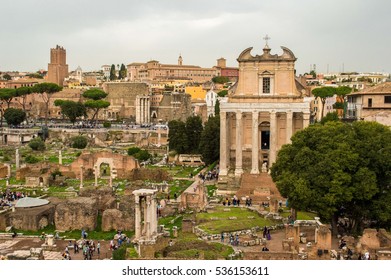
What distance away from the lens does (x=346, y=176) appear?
63.1ft

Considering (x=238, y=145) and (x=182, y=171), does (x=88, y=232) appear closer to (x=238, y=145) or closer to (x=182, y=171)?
(x=238, y=145)

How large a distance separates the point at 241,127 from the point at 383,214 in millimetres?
13473

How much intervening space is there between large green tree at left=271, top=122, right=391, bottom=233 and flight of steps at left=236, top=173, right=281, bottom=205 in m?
6.95

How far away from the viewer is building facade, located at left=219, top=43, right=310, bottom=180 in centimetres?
3103

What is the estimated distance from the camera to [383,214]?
19.1m

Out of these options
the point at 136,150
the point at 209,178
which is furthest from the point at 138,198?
the point at 136,150

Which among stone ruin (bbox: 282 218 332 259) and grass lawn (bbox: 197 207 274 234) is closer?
stone ruin (bbox: 282 218 332 259)

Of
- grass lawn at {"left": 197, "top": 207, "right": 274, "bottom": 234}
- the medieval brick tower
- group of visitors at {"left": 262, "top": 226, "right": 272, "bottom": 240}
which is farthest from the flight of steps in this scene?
the medieval brick tower

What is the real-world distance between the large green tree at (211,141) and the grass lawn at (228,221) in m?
13.2

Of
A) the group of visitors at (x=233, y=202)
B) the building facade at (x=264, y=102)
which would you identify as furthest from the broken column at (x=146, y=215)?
the building facade at (x=264, y=102)

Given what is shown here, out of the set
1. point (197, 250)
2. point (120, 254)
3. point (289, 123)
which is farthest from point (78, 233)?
point (289, 123)

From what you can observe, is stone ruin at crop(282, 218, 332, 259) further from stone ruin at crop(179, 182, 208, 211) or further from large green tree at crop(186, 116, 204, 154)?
large green tree at crop(186, 116, 204, 154)

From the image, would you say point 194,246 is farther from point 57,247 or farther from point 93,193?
point 93,193

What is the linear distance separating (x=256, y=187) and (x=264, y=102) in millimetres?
5210
